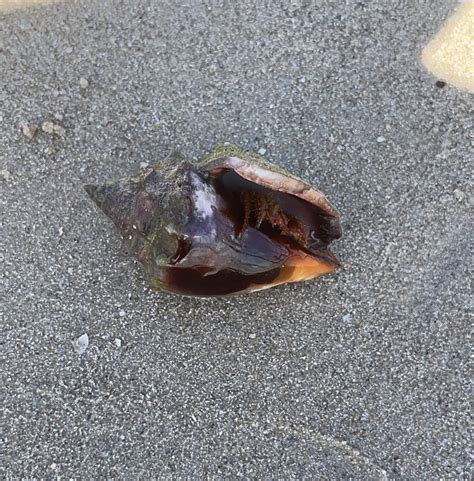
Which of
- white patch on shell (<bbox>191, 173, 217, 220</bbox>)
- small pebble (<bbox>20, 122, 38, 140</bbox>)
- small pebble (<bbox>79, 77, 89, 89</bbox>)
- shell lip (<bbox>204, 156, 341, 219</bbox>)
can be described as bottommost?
small pebble (<bbox>20, 122, 38, 140</bbox>)

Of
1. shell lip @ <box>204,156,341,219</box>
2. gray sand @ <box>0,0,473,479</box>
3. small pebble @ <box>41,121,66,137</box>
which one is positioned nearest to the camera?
shell lip @ <box>204,156,341,219</box>

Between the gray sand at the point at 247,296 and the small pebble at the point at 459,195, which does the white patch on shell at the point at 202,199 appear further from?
the small pebble at the point at 459,195

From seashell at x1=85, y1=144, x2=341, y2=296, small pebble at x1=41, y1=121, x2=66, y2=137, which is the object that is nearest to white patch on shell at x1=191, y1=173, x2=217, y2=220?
seashell at x1=85, y1=144, x2=341, y2=296

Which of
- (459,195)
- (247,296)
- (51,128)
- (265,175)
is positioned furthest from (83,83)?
(459,195)

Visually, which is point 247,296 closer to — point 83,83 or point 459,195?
point 459,195

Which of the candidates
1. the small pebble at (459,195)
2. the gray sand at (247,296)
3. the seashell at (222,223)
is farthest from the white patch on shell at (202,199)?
the small pebble at (459,195)

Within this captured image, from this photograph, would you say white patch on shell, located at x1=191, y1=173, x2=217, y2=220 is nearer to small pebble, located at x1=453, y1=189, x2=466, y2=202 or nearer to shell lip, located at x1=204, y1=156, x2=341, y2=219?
shell lip, located at x1=204, y1=156, x2=341, y2=219
